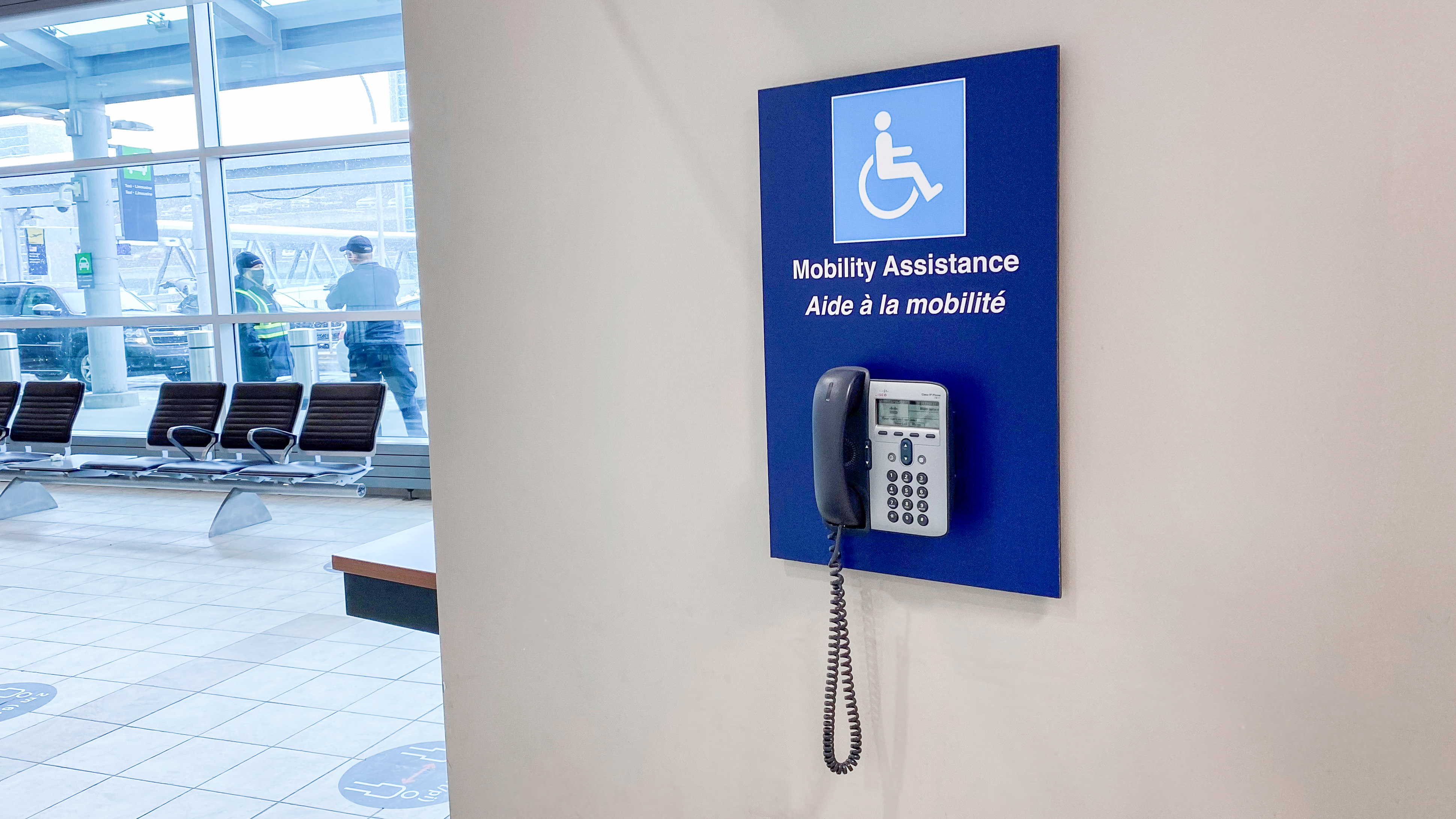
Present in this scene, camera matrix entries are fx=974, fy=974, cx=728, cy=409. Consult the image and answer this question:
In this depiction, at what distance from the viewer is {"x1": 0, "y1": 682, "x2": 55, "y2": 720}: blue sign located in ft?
11.2

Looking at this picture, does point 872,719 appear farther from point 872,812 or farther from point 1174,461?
point 1174,461

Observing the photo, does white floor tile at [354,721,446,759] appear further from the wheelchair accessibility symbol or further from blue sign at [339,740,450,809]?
the wheelchair accessibility symbol

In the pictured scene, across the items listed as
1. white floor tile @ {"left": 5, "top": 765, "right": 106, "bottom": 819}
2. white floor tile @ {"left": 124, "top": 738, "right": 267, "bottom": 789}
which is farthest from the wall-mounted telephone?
white floor tile @ {"left": 5, "top": 765, "right": 106, "bottom": 819}

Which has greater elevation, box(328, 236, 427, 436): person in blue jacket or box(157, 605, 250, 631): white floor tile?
box(328, 236, 427, 436): person in blue jacket

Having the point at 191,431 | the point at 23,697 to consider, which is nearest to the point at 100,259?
the point at 191,431

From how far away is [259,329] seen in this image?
7645 millimetres

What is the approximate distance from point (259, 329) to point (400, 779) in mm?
5777

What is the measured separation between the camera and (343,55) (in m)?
7.28

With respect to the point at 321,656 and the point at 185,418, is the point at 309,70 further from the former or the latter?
the point at 321,656

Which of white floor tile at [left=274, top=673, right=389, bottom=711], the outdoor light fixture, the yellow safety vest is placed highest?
the outdoor light fixture

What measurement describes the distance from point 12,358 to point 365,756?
25.9ft

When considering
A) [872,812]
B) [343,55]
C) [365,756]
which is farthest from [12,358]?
Result: [872,812]

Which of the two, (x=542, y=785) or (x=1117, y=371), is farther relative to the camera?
(x=542, y=785)

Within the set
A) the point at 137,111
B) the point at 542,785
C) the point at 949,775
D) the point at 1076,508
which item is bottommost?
the point at 542,785
